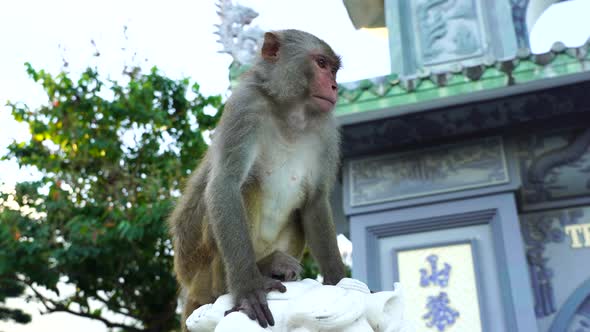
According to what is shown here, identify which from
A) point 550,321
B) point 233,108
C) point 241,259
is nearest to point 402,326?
point 241,259

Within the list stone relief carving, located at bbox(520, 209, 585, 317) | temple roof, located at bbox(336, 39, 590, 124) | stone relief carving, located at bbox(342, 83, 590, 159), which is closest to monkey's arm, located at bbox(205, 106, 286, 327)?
temple roof, located at bbox(336, 39, 590, 124)

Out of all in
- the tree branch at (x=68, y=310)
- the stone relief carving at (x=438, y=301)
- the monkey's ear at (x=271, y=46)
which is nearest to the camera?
the monkey's ear at (x=271, y=46)

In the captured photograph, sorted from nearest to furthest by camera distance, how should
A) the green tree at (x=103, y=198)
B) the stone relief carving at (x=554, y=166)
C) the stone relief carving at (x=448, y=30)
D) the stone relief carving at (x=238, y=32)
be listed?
the stone relief carving at (x=554, y=166) → the stone relief carving at (x=238, y=32) → the stone relief carving at (x=448, y=30) → the green tree at (x=103, y=198)

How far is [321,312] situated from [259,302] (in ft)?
0.75

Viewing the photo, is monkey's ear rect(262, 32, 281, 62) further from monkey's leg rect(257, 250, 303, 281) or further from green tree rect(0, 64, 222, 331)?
green tree rect(0, 64, 222, 331)

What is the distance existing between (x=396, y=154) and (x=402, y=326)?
4.27 meters

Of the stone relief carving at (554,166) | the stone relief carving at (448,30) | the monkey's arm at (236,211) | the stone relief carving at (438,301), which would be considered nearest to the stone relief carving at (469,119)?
the stone relief carving at (554,166)

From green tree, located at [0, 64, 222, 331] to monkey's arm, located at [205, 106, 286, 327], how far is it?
537 centimetres

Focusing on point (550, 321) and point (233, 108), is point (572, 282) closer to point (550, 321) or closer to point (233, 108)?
point (550, 321)

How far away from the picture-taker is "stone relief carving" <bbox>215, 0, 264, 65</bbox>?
590cm

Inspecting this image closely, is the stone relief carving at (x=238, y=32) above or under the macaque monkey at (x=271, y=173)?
above

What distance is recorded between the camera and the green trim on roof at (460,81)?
195 inches

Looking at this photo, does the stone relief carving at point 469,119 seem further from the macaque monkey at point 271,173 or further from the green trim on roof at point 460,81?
the macaque monkey at point 271,173

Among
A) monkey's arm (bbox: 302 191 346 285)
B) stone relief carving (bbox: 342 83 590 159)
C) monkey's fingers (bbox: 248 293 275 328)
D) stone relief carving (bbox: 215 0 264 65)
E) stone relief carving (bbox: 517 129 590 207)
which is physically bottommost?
monkey's fingers (bbox: 248 293 275 328)
